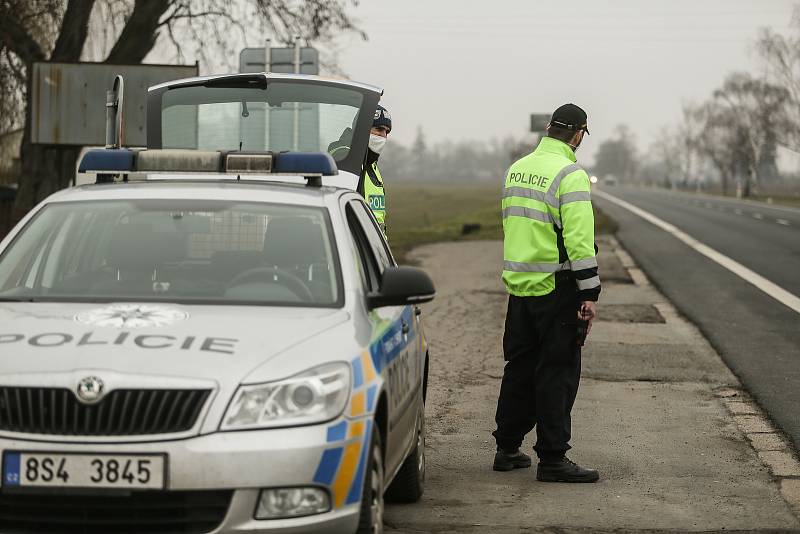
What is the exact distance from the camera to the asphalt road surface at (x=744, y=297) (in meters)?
10.7

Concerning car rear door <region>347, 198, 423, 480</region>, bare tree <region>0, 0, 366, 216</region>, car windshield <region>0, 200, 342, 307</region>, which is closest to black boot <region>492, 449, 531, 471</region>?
car rear door <region>347, 198, 423, 480</region>

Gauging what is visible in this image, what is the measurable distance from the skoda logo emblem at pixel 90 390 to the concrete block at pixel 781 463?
13.4ft

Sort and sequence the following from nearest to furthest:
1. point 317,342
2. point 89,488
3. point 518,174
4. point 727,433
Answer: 1. point 89,488
2. point 317,342
3. point 518,174
4. point 727,433

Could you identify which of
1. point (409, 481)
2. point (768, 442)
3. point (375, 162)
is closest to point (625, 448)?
point (768, 442)

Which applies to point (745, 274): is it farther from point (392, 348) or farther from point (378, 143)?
point (392, 348)

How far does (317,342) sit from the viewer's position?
482 cm

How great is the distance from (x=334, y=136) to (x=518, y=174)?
3644 millimetres

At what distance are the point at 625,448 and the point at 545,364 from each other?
1.04m

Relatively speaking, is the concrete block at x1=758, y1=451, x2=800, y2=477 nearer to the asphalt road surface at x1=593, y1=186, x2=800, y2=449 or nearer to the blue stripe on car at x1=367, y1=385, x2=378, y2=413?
the asphalt road surface at x1=593, y1=186, x2=800, y2=449

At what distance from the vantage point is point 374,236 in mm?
6520

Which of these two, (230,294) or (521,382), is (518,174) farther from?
(230,294)

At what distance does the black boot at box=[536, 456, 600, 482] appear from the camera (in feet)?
23.4

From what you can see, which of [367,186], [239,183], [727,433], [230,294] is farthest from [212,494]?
[367,186]

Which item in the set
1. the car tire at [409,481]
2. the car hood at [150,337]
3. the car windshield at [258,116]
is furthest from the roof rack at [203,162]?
the car windshield at [258,116]
